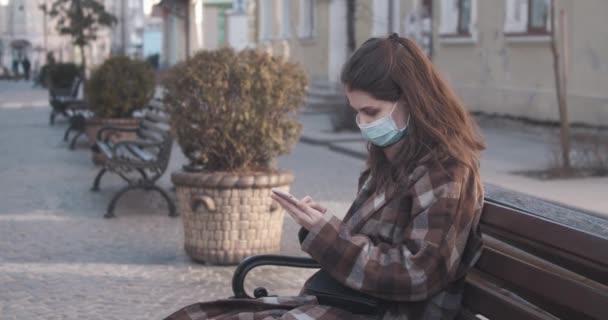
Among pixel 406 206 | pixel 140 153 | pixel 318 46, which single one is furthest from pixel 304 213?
pixel 318 46

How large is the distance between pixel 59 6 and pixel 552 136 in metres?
13.7

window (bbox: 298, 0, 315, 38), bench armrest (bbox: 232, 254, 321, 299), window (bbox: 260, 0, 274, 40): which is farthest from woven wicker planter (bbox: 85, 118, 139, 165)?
window (bbox: 260, 0, 274, 40)

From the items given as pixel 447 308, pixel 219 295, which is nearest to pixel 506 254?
pixel 447 308

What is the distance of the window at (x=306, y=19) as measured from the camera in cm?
2989

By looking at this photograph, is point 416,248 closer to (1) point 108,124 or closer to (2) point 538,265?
(2) point 538,265

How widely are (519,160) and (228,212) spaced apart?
726cm

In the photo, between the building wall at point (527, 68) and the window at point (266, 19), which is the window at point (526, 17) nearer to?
the building wall at point (527, 68)

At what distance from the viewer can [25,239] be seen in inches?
312

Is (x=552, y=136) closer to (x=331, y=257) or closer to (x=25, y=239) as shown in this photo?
(x=25, y=239)

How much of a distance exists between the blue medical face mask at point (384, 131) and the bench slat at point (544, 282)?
0.49 meters

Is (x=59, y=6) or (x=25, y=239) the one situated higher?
(x=59, y=6)

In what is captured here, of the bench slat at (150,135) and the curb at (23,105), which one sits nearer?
the bench slat at (150,135)

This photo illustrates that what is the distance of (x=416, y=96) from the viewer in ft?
9.85

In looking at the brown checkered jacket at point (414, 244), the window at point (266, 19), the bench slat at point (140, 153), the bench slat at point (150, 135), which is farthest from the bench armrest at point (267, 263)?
the window at point (266, 19)
